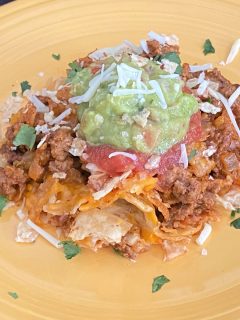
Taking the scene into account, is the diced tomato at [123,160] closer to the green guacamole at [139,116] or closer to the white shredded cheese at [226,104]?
the green guacamole at [139,116]

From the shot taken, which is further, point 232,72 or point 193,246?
point 232,72

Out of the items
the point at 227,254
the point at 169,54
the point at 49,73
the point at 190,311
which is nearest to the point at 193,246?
the point at 227,254

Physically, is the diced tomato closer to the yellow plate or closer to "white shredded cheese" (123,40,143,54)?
the yellow plate

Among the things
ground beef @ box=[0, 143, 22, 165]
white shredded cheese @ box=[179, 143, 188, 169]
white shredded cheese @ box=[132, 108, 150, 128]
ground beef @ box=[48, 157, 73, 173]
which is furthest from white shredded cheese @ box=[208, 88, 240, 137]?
A: ground beef @ box=[0, 143, 22, 165]

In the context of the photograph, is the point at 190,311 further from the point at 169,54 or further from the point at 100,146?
the point at 169,54

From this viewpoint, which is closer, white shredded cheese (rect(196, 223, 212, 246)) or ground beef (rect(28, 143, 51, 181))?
white shredded cheese (rect(196, 223, 212, 246))

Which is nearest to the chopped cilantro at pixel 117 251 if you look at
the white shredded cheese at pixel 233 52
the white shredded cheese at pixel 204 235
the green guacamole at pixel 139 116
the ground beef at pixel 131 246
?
the ground beef at pixel 131 246
